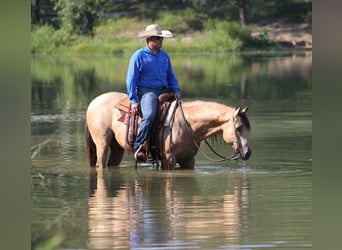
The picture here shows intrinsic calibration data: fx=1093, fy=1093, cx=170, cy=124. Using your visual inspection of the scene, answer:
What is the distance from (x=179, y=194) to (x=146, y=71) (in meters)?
2.21

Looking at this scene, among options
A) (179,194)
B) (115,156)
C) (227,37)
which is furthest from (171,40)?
(179,194)

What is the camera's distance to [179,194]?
34.9 ft

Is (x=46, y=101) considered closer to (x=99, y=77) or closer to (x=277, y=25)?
(x=99, y=77)

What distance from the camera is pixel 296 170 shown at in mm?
12680

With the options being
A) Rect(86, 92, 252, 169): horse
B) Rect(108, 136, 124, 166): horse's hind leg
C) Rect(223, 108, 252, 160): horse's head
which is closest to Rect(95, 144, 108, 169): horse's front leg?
Rect(86, 92, 252, 169): horse

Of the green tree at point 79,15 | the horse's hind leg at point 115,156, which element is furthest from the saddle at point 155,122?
the green tree at point 79,15

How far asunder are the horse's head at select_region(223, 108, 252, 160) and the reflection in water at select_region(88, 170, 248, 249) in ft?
2.13

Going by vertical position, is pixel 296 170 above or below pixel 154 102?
below

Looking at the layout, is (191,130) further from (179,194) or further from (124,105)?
(179,194)

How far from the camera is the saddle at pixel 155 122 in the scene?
12.3 m

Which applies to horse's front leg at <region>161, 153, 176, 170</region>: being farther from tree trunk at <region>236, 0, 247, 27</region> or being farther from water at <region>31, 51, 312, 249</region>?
tree trunk at <region>236, 0, 247, 27</region>
